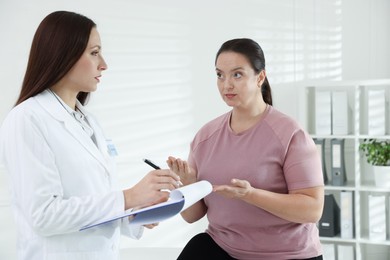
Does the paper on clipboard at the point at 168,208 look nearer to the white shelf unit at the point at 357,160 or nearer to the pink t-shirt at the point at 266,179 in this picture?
the pink t-shirt at the point at 266,179

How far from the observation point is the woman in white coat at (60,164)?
1607 millimetres

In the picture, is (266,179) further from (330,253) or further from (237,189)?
(330,253)

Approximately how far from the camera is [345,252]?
12.8 ft

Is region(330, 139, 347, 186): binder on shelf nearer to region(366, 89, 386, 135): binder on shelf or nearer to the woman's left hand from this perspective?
region(366, 89, 386, 135): binder on shelf

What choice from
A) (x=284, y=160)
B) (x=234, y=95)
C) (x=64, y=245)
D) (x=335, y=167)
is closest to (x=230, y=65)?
(x=234, y=95)

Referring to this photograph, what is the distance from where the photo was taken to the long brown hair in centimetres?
170

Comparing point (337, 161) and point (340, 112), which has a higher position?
point (340, 112)

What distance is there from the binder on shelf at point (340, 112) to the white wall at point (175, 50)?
1.40ft

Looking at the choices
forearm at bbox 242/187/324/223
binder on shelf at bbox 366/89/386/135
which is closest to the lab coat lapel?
forearm at bbox 242/187/324/223

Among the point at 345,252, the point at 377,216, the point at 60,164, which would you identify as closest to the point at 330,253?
the point at 345,252

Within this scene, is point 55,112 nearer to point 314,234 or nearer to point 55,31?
point 55,31

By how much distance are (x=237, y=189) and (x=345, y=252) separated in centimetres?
236

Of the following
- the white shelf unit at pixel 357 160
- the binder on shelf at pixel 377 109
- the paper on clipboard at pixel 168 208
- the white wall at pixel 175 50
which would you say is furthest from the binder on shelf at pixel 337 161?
the paper on clipboard at pixel 168 208

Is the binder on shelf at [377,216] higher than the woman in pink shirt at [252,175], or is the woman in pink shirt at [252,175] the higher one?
the woman in pink shirt at [252,175]
